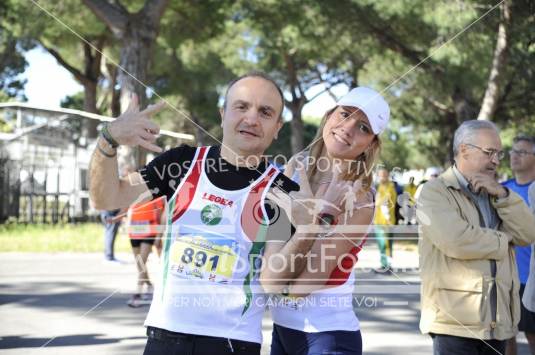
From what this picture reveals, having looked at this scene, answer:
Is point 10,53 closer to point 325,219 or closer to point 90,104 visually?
point 90,104

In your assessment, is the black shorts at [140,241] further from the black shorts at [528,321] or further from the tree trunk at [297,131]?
the tree trunk at [297,131]

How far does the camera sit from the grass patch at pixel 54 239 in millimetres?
13508

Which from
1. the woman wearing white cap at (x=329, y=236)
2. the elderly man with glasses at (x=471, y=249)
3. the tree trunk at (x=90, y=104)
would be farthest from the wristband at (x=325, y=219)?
the tree trunk at (x=90, y=104)

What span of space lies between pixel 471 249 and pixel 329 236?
44.6 inches

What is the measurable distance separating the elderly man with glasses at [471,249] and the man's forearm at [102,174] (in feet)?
5.89

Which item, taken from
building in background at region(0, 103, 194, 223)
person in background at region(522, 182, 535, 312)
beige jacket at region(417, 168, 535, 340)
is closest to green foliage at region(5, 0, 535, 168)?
building in background at region(0, 103, 194, 223)

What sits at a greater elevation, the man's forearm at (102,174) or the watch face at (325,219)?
the man's forearm at (102,174)

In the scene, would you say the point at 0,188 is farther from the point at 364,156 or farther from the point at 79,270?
the point at 364,156

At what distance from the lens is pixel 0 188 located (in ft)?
60.5

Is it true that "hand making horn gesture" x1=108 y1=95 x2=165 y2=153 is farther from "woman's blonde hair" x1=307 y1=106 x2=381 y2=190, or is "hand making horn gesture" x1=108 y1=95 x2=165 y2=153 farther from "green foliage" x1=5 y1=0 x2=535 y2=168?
"green foliage" x1=5 y1=0 x2=535 y2=168

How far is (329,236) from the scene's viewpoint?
91.1 inches

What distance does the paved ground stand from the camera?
5742mm

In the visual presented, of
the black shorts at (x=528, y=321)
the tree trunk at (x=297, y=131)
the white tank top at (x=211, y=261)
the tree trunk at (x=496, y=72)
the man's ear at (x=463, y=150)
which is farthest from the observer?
the tree trunk at (x=297, y=131)

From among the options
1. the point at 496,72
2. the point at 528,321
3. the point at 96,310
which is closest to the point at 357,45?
the point at 496,72
